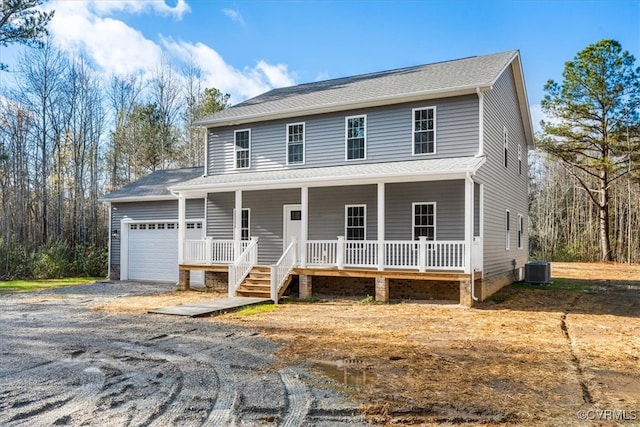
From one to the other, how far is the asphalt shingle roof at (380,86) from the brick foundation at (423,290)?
5121 mm

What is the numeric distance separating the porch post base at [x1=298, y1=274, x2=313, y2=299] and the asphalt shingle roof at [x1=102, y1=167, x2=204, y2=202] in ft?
22.5

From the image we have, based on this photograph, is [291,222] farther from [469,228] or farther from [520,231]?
[520,231]

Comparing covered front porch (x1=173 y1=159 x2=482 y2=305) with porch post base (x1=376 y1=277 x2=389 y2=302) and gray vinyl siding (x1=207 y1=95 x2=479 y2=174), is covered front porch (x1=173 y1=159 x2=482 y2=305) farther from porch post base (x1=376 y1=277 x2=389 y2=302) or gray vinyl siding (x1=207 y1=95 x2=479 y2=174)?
gray vinyl siding (x1=207 y1=95 x2=479 y2=174)

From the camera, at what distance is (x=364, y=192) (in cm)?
1352

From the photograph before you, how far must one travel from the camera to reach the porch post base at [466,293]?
35.1 ft

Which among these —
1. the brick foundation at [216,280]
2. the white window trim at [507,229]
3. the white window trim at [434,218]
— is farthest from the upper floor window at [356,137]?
the white window trim at [507,229]

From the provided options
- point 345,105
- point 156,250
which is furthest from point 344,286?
point 156,250

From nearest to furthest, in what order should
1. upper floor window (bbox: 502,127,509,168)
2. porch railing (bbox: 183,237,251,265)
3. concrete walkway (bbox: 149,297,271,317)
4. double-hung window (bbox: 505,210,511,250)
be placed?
concrete walkway (bbox: 149,297,271,317) < porch railing (bbox: 183,237,251,265) < upper floor window (bbox: 502,127,509,168) < double-hung window (bbox: 505,210,511,250)

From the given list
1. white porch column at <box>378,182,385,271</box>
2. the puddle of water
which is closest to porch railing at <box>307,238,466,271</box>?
white porch column at <box>378,182,385,271</box>

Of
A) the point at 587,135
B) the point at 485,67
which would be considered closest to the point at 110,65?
the point at 485,67

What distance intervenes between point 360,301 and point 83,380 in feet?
24.9

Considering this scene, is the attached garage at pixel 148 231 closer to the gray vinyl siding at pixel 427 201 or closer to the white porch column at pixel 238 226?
the white porch column at pixel 238 226

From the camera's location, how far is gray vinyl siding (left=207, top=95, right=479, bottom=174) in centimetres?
Answer: 1237

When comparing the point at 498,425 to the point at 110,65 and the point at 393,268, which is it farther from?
the point at 110,65
